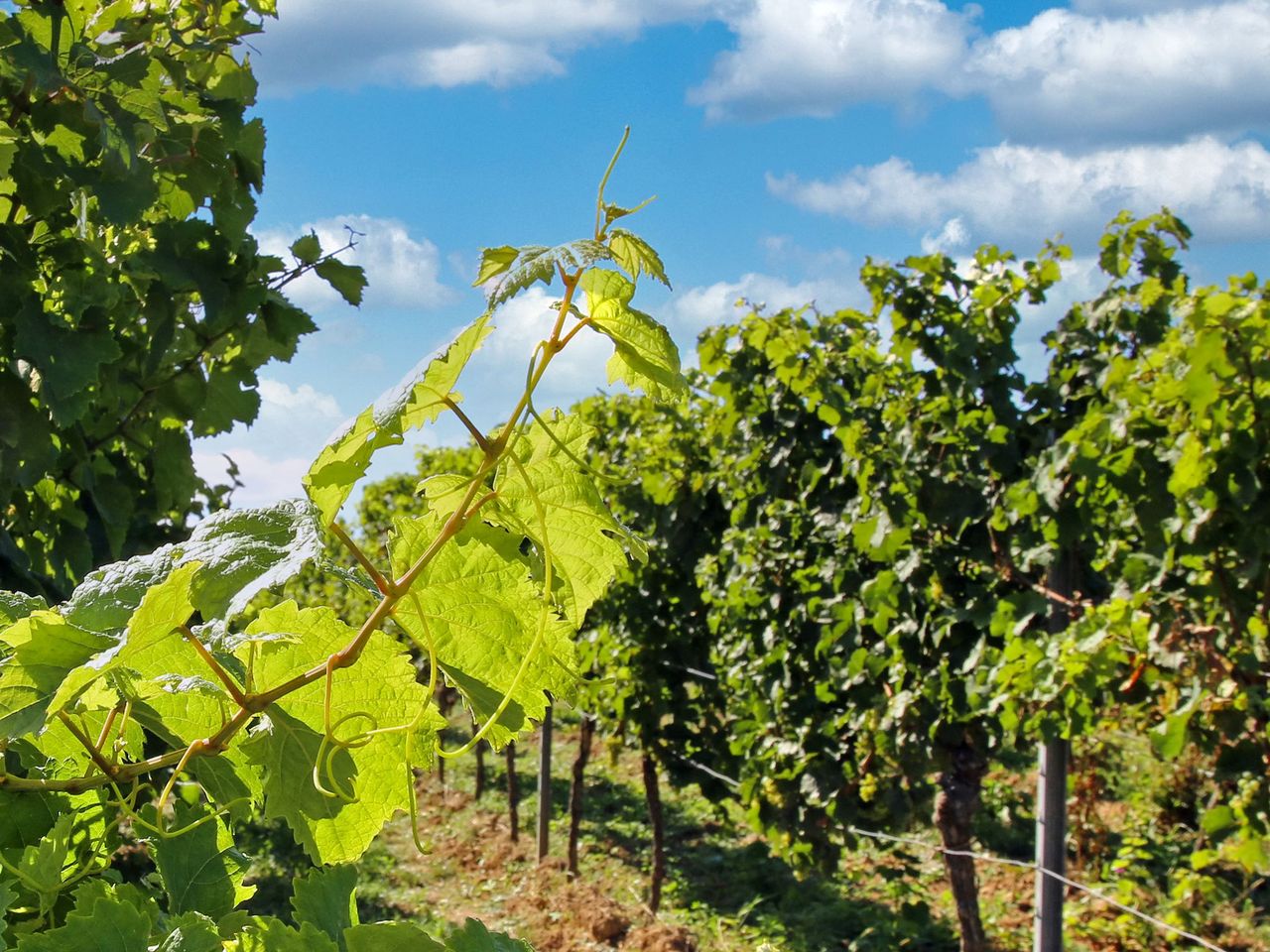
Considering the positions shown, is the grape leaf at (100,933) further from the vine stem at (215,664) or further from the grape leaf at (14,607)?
the grape leaf at (14,607)

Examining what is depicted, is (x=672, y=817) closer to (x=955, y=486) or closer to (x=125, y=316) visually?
(x=955, y=486)

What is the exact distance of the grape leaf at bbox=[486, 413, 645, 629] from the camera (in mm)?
731

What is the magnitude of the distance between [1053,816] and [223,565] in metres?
4.49

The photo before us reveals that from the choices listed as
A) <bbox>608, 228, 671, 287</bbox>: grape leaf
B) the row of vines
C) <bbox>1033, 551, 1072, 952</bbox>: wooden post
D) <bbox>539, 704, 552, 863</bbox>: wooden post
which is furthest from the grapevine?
<bbox>539, 704, 552, 863</bbox>: wooden post

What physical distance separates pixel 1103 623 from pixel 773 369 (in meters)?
2.54

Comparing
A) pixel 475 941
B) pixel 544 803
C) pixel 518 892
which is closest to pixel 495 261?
pixel 475 941

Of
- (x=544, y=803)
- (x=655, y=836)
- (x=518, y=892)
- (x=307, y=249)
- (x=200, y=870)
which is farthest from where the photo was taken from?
(x=544, y=803)

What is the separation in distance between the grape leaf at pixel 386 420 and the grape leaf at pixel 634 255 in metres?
0.08

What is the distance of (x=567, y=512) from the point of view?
75cm

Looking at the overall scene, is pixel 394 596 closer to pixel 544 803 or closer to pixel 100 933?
pixel 100 933

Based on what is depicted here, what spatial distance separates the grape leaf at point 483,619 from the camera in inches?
28.5

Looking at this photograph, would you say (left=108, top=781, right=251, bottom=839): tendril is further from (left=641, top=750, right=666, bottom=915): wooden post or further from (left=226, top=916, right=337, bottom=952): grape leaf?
(left=641, top=750, right=666, bottom=915): wooden post

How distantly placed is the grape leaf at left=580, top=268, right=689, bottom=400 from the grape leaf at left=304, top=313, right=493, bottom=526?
66 millimetres

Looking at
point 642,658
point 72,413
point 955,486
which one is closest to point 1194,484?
point 955,486
